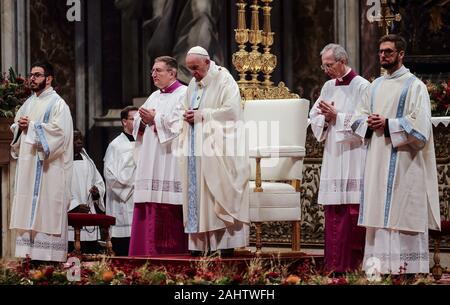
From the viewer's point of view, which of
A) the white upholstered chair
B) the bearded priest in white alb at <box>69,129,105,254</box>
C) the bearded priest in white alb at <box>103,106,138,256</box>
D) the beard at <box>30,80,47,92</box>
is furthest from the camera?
the bearded priest in white alb at <box>103,106,138,256</box>

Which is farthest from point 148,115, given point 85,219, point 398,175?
point 398,175

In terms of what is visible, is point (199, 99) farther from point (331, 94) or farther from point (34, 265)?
point (34, 265)

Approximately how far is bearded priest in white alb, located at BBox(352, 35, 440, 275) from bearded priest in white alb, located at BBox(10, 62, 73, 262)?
105 inches

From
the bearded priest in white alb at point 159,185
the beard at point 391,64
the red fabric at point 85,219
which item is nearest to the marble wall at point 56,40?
the red fabric at point 85,219

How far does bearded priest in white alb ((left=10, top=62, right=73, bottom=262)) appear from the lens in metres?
10.4

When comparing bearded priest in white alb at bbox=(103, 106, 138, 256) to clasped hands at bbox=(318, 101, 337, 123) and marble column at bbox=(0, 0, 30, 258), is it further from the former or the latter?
clasped hands at bbox=(318, 101, 337, 123)

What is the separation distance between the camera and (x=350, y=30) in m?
13.5

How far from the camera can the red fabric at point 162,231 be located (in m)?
10.5

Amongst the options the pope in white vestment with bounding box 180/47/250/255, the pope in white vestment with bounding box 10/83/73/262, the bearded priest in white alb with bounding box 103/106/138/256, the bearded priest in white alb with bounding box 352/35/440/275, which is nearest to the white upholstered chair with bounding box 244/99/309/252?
the pope in white vestment with bounding box 180/47/250/255

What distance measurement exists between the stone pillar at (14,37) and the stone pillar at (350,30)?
351 centimetres

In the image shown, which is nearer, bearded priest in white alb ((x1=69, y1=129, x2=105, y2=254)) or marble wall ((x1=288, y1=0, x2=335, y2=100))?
bearded priest in white alb ((x1=69, y1=129, x2=105, y2=254))

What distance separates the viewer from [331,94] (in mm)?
10086

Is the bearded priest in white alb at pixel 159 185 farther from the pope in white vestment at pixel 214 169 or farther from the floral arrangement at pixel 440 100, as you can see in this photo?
the floral arrangement at pixel 440 100
